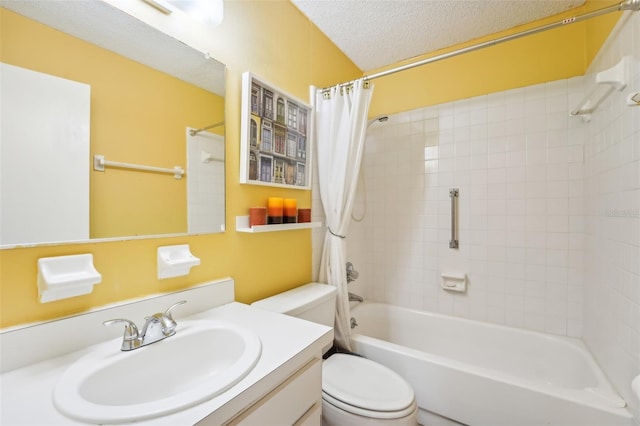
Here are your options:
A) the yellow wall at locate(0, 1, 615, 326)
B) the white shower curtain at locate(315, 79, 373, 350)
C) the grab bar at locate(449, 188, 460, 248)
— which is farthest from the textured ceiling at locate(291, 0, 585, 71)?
the grab bar at locate(449, 188, 460, 248)

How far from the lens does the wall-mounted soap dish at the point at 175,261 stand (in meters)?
0.99

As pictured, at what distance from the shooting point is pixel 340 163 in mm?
1680

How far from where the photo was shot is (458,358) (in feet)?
6.28

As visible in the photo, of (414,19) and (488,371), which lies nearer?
(488,371)

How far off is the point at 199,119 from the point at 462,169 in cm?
172

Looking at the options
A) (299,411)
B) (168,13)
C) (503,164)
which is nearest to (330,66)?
(168,13)

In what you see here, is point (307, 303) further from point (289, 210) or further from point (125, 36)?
point (125, 36)

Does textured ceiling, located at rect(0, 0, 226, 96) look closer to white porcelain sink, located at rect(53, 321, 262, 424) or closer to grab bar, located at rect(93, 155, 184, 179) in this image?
grab bar, located at rect(93, 155, 184, 179)

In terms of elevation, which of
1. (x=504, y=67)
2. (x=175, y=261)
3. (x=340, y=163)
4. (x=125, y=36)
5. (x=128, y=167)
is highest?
(x=504, y=67)

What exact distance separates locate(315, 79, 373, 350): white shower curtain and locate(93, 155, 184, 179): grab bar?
0.88 meters

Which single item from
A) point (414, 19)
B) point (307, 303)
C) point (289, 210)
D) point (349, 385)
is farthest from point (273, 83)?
point (349, 385)

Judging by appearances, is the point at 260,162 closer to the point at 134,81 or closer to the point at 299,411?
the point at 134,81

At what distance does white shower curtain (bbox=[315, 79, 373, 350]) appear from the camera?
1.66 m

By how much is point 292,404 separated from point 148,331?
1.57 feet
